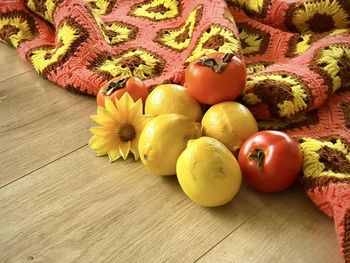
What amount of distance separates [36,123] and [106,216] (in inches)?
9.4

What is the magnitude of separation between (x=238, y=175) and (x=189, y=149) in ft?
→ 0.23

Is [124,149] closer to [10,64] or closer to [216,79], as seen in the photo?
[216,79]

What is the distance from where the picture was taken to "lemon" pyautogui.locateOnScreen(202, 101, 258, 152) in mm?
622

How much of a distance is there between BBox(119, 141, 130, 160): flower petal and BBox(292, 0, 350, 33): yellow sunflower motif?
0.44 meters

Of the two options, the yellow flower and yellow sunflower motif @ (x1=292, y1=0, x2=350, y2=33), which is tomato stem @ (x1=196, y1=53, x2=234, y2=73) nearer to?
the yellow flower

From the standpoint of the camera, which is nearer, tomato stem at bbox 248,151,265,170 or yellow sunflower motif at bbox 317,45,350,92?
tomato stem at bbox 248,151,265,170

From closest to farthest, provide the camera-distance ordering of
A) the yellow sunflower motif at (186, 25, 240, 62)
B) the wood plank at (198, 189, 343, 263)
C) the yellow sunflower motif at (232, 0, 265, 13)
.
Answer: the wood plank at (198, 189, 343, 263) < the yellow sunflower motif at (186, 25, 240, 62) < the yellow sunflower motif at (232, 0, 265, 13)

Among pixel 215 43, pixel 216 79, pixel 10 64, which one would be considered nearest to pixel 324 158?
pixel 216 79

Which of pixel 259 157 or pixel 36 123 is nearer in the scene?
pixel 259 157

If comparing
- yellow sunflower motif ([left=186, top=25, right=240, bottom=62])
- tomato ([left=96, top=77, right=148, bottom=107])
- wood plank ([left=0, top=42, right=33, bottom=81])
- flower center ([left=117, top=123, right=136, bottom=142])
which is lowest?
wood plank ([left=0, top=42, right=33, bottom=81])

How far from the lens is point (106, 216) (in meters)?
0.58

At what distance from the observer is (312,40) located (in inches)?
33.7

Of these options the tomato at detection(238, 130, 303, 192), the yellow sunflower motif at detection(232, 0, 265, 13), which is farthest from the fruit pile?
the yellow sunflower motif at detection(232, 0, 265, 13)

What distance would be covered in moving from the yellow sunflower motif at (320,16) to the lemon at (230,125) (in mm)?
338
